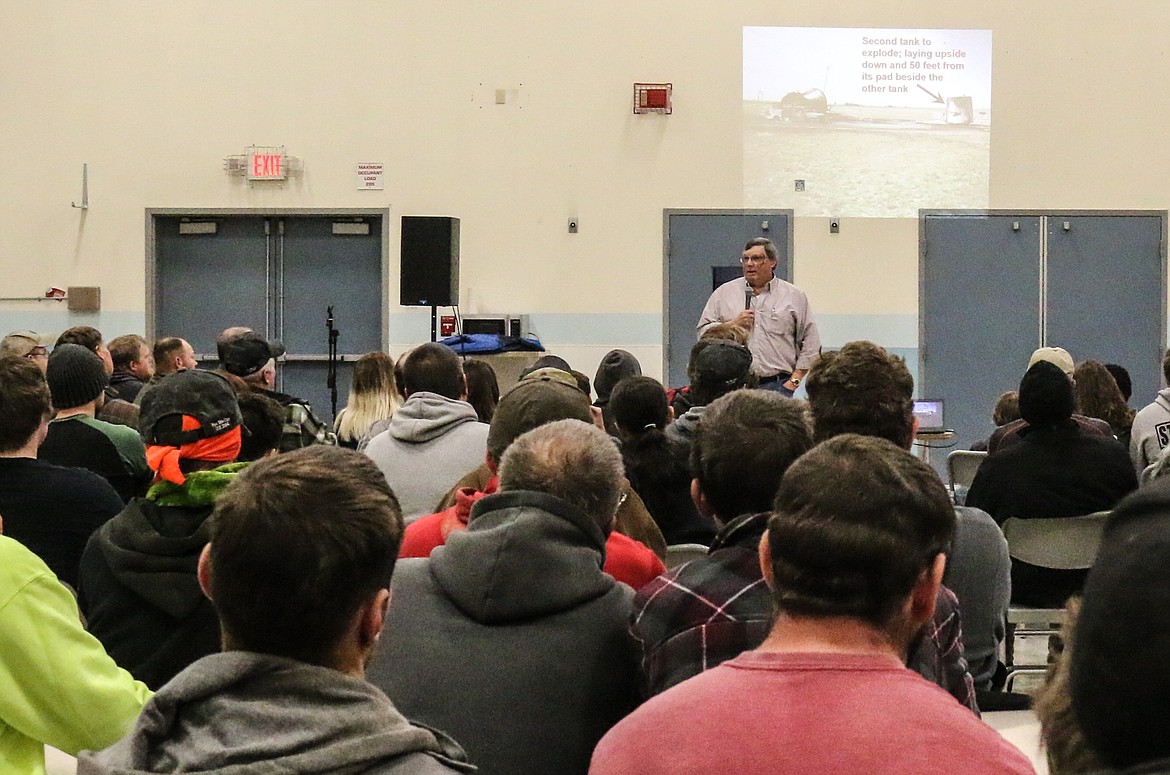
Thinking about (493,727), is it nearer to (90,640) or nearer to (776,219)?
(90,640)

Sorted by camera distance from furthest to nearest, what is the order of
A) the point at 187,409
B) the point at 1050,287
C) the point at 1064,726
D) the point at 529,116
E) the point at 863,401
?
the point at 1050,287, the point at 529,116, the point at 863,401, the point at 187,409, the point at 1064,726

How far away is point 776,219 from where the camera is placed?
31.4 ft

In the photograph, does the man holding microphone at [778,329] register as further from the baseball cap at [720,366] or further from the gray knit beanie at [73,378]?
the gray knit beanie at [73,378]

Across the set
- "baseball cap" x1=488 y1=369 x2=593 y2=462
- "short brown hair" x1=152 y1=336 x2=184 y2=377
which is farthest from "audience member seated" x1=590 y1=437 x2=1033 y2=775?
"short brown hair" x1=152 y1=336 x2=184 y2=377

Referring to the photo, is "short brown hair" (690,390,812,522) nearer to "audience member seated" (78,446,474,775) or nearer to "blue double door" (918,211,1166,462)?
"audience member seated" (78,446,474,775)

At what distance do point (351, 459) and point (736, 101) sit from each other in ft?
27.9

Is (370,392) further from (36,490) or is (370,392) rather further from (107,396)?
(36,490)

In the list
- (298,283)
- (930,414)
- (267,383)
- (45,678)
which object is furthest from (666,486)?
(298,283)

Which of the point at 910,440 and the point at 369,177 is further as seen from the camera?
the point at 369,177

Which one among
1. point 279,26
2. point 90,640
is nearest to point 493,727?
point 90,640

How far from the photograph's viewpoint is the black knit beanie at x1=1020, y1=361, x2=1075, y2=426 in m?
4.18

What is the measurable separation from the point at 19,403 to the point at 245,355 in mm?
2262

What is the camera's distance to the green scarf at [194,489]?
7.66ft

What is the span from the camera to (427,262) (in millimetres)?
8906
